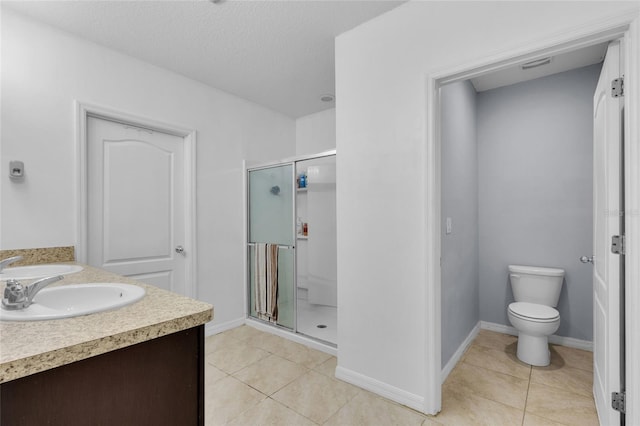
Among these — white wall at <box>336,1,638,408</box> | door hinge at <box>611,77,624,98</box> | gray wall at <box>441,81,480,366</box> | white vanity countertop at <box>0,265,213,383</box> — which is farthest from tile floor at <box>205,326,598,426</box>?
door hinge at <box>611,77,624,98</box>

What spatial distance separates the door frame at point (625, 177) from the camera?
50.7 inches

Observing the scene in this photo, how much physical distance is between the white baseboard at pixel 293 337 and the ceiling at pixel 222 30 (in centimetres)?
243

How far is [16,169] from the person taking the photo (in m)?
1.98

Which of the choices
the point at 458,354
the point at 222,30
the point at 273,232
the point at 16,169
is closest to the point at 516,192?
the point at 458,354

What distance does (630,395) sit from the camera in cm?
132

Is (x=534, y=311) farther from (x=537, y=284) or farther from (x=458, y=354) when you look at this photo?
(x=458, y=354)

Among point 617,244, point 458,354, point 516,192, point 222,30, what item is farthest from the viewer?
point 516,192

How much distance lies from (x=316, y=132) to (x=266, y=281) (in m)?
1.95

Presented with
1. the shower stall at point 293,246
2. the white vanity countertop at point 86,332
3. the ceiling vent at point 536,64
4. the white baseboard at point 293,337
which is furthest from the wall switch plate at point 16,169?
the ceiling vent at point 536,64

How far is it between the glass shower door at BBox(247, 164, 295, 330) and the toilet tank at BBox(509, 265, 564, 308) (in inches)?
82.1

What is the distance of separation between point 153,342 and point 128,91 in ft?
7.81

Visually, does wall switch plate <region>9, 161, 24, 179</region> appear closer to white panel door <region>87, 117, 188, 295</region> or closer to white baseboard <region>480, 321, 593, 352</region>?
white panel door <region>87, 117, 188, 295</region>

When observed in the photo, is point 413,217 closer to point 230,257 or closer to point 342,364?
point 342,364

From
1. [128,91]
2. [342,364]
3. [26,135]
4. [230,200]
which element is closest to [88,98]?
[128,91]
